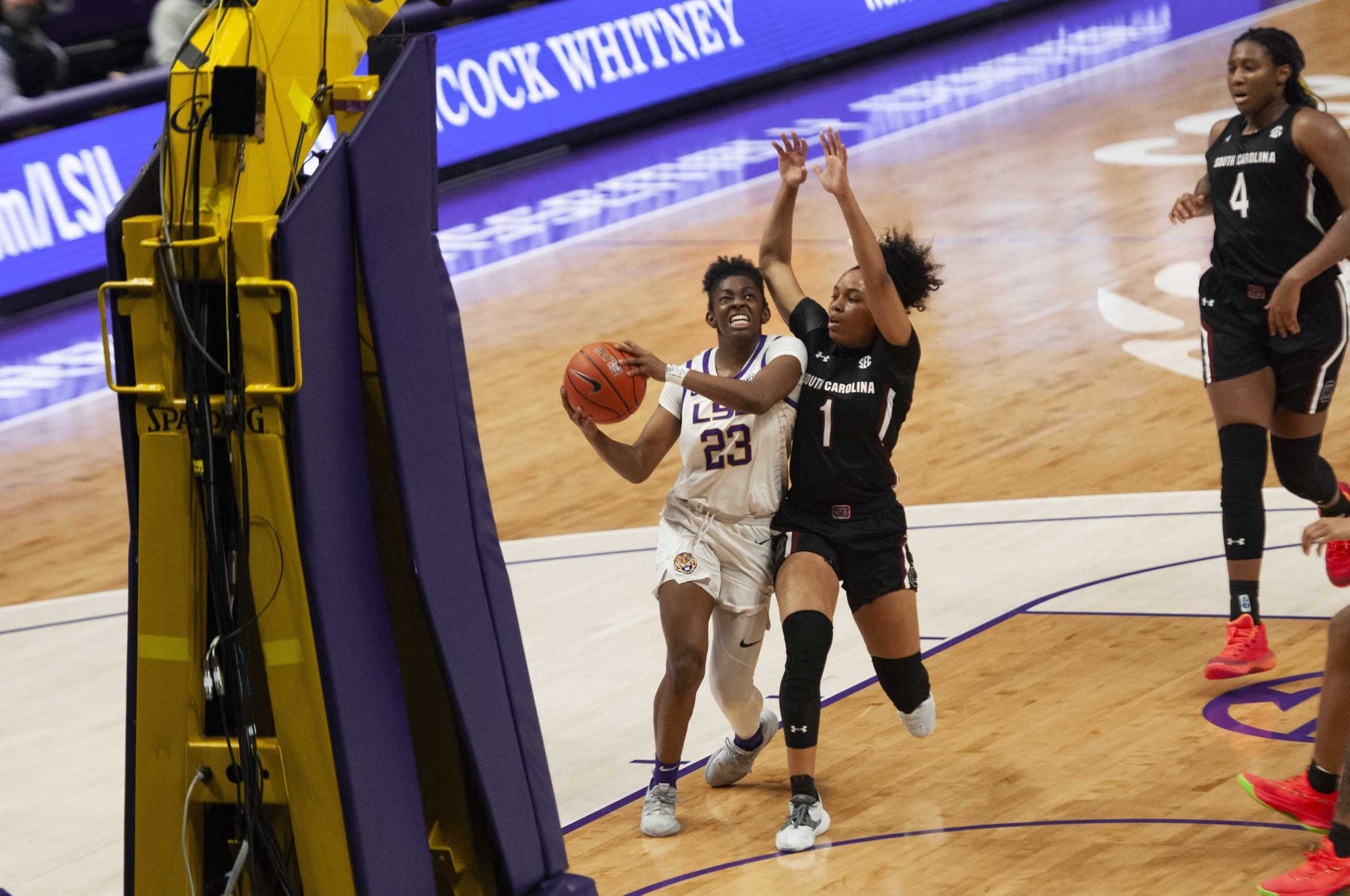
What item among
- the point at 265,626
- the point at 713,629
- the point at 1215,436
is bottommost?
the point at 1215,436

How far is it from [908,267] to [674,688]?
1.50m

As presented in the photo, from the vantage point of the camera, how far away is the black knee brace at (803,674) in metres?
5.09

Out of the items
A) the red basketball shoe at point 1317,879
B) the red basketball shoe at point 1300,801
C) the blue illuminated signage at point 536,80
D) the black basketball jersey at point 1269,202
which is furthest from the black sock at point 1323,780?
the blue illuminated signage at point 536,80

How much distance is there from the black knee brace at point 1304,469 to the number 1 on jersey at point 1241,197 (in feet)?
2.69

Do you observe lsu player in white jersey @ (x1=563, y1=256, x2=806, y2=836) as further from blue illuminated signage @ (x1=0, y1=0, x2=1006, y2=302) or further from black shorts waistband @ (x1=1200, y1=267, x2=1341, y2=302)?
blue illuminated signage @ (x1=0, y1=0, x2=1006, y2=302)

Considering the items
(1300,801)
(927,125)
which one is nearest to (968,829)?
(1300,801)

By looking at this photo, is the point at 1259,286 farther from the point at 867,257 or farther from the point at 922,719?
the point at 922,719

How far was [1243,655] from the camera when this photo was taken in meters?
6.05

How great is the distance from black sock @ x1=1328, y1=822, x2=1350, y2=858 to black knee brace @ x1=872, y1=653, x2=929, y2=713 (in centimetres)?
126

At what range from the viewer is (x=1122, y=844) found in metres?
4.97

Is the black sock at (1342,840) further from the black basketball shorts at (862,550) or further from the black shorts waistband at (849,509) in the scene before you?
the black shorts waistband at (849,509)

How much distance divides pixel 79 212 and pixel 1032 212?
7042 mm

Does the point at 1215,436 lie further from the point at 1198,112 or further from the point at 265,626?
the point at 1198,112

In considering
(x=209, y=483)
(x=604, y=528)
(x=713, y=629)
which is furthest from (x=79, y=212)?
(x=209, y=483)
